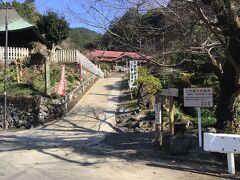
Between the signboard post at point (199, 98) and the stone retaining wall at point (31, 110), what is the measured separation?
37.4 feet

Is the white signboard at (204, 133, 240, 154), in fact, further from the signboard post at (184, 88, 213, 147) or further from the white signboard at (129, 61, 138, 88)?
the white signboard at (129, 61, 138, 88)

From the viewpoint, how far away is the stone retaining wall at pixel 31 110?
23.3 metres

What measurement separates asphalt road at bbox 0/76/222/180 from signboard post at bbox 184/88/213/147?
2.13m

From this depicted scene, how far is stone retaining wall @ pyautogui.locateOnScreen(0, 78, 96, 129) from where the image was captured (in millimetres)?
23328

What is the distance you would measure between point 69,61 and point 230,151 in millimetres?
27485

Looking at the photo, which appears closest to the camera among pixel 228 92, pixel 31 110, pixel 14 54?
pixel 228 92

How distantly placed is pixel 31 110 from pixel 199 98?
1278 centimetres

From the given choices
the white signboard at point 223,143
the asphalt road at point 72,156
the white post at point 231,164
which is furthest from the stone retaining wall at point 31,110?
the white post at point 231,164

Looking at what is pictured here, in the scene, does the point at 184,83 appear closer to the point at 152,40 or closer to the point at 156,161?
the point at 152,40

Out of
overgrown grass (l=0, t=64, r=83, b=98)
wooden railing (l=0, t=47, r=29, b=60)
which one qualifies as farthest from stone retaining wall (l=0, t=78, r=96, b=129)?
wooden railing (l=0, t=47, r=29, b=60)

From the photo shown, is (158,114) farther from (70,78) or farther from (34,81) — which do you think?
(70,78)

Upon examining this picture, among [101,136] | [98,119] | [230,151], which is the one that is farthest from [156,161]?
[98,119]

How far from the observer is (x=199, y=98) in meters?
13.1

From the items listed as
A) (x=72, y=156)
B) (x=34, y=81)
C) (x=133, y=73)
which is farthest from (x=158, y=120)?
(x=34, y=81)
